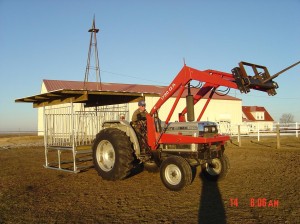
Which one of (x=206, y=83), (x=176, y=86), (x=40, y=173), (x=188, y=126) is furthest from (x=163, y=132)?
(x=40, y=173)

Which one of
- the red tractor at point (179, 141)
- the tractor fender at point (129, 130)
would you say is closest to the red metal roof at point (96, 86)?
the tractor fender at point (129, 130)

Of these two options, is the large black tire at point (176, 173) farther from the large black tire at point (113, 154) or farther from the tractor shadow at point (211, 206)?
the large black tire at point (113, 154)

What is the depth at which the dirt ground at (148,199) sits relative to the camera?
196 inches

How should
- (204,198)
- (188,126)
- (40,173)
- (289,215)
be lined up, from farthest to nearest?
(40,173)
(188,126)
(204,198)
(289,215)

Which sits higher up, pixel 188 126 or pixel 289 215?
pixel 188 126

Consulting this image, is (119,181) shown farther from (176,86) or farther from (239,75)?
(239,75)

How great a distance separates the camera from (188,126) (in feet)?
23.9

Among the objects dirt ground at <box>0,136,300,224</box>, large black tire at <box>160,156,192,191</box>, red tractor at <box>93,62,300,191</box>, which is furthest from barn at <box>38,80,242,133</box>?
large black tire at <box>160,156,192,191</box>

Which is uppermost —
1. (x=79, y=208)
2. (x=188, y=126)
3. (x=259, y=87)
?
(x=259, y=87)

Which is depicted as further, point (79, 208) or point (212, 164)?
point (212, 164)

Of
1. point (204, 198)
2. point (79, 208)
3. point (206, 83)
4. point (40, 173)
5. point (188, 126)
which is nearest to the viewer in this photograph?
point (79, 208)

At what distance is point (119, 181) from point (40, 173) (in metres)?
2.98

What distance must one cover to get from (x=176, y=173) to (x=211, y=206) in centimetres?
148

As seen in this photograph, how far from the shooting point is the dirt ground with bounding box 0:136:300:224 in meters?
4.99
